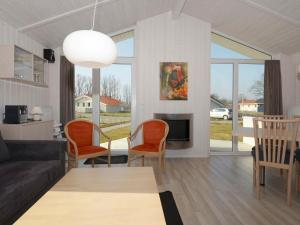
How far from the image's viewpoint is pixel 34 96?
4.32 m

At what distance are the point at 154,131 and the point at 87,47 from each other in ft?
8.77

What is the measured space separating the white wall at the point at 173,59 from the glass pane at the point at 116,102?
0.33m

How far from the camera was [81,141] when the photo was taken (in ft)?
12.3

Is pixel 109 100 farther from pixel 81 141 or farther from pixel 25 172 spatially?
pixel 25 172

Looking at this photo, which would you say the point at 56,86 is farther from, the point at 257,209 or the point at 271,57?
the point at 271,57

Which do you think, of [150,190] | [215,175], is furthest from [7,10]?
[215,175]

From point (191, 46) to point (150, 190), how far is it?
412 centimetres

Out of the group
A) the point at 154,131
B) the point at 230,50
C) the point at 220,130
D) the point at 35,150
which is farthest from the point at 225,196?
the point at 230,50

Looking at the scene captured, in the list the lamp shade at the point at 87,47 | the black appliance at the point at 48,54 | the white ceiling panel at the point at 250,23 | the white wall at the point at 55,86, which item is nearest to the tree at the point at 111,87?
the white wall at the point at 55,86

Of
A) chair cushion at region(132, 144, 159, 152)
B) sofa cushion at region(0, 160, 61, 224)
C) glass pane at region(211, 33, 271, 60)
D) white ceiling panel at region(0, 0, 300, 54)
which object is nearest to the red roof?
white ceiling panel at region(0, 0, 300, 54)

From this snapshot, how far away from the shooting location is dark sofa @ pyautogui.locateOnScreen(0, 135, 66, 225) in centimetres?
177

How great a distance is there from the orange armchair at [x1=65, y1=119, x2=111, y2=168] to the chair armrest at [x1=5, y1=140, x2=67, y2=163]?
18.4 inches

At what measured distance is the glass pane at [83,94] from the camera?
5.24m

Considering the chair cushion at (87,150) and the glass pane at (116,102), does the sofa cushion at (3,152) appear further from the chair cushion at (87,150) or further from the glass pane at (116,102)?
the glass pane at (116,102)
